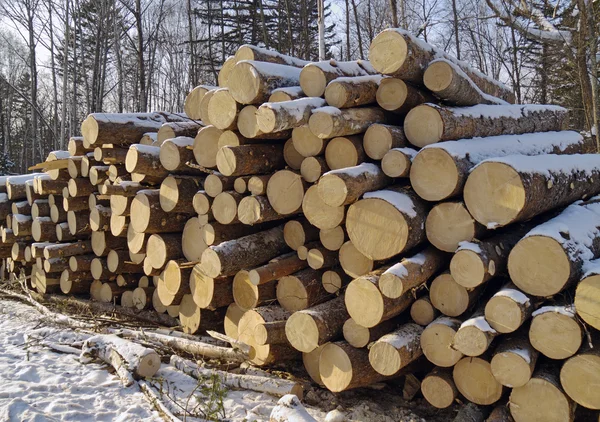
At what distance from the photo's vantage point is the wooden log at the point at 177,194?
4.89 meters

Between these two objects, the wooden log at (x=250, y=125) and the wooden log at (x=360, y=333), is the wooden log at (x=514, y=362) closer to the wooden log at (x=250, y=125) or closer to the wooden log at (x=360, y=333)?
the wooden log at (x=360, y=333)

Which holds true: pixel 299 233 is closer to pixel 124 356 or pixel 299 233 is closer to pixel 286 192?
pixel 286 192

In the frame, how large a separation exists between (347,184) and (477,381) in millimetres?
1606

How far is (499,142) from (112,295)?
4933 mm

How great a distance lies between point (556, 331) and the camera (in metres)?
2.81

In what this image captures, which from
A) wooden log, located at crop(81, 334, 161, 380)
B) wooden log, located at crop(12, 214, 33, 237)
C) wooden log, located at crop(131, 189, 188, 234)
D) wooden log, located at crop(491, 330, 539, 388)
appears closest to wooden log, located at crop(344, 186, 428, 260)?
wooden log, located at crop(491, 330, 539, 388)

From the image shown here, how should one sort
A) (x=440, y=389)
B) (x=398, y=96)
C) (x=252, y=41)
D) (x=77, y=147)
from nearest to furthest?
(x=440, y=389), (x=398, y=96), (x=77, y=147), (x=252, y=41)

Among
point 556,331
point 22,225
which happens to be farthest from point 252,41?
point 556,331

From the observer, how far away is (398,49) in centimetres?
371

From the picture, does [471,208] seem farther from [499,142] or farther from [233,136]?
[233,136]

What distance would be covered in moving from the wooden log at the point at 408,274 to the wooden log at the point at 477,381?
0.62m

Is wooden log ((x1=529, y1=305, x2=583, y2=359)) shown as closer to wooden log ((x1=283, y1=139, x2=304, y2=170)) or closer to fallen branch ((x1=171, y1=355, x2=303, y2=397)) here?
fallen branch ((x1=171, y1=355, x2=303, y2=397))

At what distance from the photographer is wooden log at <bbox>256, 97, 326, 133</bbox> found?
3.80m

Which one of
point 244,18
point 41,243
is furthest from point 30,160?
point 41,243
